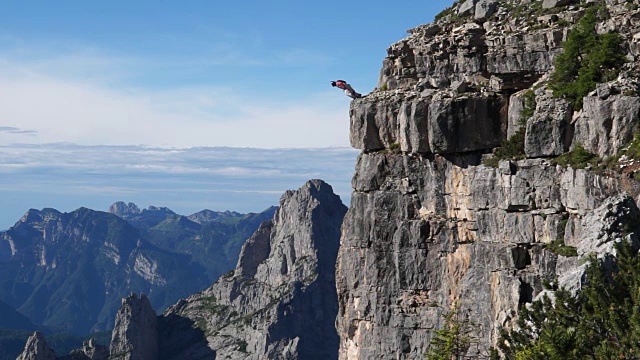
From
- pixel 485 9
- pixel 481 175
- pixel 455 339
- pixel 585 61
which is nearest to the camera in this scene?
pixel 585 61

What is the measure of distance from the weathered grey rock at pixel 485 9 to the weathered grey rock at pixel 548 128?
37.7ft

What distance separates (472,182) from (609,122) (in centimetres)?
1174

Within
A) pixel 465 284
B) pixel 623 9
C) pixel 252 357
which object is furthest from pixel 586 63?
pixel 252 357

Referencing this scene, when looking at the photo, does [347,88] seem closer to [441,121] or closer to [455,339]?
[441,121]

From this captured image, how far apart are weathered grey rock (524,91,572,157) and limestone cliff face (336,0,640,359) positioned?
7cm

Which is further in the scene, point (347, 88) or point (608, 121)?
point (347, 88)

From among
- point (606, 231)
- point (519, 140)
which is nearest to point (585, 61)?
point (519, 140)

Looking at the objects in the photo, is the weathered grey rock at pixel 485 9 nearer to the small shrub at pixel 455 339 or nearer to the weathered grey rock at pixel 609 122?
the weathered grey rock at pixel 609 122

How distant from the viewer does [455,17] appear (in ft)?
178

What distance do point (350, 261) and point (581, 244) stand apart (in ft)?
83.7

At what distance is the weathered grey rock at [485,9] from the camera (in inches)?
2024


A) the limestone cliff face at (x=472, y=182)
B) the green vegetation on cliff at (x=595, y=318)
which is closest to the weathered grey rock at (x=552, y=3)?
the limestone cliff face at (x=472, y=182)

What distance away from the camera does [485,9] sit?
5172 centimetres

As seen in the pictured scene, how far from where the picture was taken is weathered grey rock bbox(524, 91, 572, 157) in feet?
131
